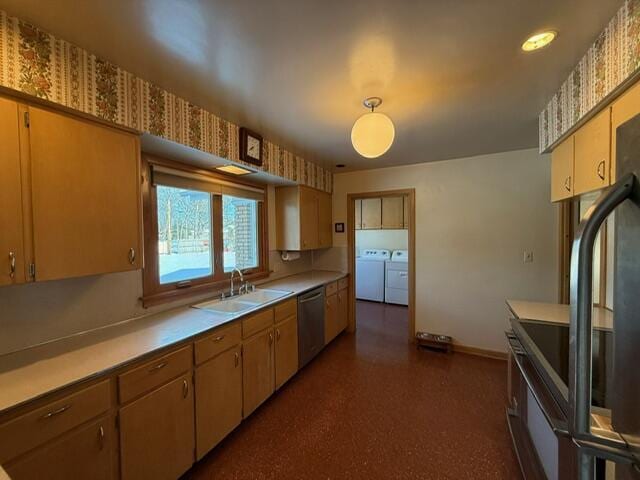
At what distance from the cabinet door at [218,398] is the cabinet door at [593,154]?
2.34 meters

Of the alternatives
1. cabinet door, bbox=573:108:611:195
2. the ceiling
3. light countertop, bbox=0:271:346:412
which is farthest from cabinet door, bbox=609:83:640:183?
light countertop, bbox=0:271:346:412

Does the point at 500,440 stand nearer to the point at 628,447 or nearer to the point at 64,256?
the point at 628,447

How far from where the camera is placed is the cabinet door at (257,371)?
2.06 metres

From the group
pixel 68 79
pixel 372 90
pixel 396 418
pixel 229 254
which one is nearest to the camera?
pixel 68 79

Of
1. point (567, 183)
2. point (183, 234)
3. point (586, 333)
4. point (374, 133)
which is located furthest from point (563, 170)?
point (183, 234)

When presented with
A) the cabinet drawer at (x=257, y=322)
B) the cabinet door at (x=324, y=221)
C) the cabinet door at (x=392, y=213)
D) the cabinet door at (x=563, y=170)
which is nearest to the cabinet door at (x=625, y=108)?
the cabinet door at (x=563, y=170)

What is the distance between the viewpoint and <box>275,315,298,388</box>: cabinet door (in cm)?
243

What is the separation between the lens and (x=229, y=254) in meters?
2.82

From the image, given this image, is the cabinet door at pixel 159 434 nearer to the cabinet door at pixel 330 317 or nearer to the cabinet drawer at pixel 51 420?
the cabinet drawer at pixel 51 420

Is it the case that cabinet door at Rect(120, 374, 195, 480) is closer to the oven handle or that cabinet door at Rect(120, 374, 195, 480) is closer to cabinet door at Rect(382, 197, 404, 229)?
the oven handle

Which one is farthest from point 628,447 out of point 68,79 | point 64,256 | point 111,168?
point 68,79

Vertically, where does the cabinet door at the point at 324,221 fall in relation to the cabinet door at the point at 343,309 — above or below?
above

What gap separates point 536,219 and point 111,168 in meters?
3.77

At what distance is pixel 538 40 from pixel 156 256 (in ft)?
8.60
